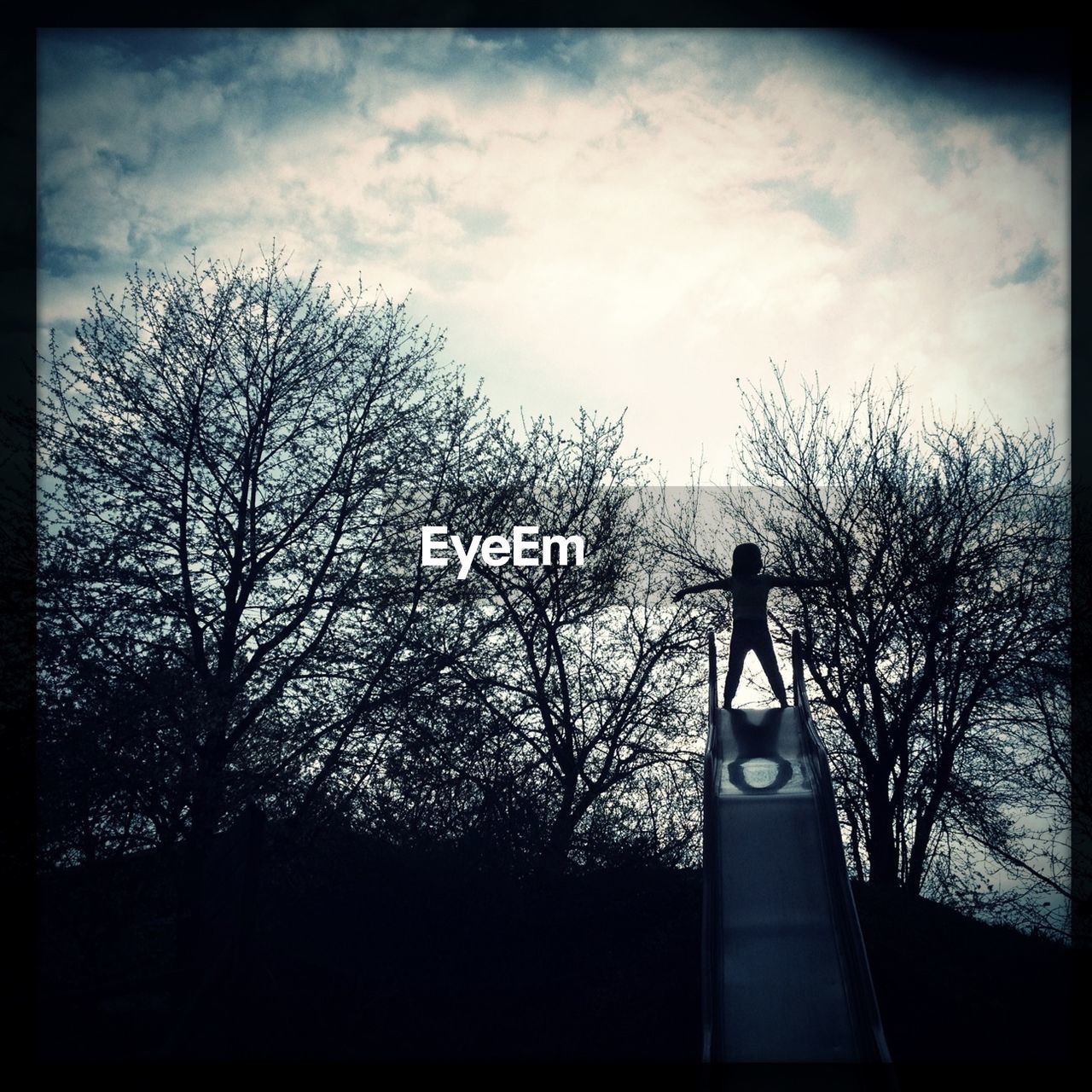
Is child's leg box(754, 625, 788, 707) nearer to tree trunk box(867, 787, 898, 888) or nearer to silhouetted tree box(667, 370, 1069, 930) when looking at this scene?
silhouetted tree box(667, 370, 1069, 930)

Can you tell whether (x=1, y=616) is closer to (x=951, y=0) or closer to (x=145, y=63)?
(x=145, y=63)

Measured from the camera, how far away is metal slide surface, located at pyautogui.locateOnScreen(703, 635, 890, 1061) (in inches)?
220

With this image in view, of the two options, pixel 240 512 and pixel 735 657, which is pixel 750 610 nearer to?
pixel 735 657

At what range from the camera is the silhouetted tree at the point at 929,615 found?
11.6 metres

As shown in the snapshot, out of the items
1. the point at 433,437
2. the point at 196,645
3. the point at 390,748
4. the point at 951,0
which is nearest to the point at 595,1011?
the point at 390,748

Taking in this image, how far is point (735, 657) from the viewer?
27.8 ft

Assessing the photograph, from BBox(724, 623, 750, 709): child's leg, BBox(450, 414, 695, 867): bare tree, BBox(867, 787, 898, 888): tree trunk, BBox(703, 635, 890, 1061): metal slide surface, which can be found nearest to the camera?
BBox(703, 635, 890, 1061): metal slide surface

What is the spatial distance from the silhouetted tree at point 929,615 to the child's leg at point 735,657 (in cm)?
288

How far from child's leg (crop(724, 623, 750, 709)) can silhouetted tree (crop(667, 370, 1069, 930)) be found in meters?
2.88

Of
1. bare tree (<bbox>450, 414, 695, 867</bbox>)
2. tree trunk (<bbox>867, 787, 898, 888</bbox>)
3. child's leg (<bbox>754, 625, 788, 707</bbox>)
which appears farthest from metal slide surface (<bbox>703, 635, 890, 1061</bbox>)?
tree trunk (<bbox>867, 787, 898, 888</bbox>)

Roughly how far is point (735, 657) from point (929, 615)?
439 cm

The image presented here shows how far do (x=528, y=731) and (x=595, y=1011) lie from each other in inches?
139

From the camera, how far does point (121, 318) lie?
10078 millimetres

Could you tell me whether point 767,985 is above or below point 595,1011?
above
